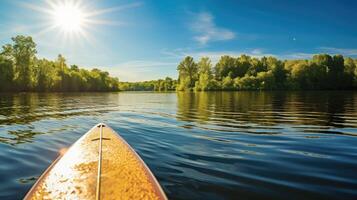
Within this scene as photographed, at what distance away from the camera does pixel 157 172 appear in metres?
5.96

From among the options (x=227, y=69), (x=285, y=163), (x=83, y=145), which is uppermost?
(x=227, y=69)

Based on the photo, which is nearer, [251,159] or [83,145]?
[83,145]

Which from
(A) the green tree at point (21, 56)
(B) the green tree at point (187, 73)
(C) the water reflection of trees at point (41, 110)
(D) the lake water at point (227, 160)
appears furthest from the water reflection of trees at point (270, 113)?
(B) the green tree at point (187, 73)

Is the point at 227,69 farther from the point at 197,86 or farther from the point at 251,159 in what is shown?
the point at 251,159

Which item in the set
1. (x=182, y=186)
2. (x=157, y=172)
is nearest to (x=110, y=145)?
(x=157, y=172)

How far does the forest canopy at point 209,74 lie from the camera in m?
75.2

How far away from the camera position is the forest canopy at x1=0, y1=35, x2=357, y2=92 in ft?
247

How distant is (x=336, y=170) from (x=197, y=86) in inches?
4526

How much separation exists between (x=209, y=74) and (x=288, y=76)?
3673 cm

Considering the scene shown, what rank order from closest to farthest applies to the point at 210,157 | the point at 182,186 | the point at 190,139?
the point at 182,186, the point at 210,157, the point at 190,139

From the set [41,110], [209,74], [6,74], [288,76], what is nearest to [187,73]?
[209,74]

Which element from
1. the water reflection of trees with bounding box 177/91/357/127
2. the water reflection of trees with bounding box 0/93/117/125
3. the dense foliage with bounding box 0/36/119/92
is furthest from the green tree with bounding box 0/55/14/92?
the water reflection of trees with bounding box 177/91/357/127

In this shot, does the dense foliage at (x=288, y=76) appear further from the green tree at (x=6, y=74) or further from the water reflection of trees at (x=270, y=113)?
the water reflection of trees at (x=270, y=113)

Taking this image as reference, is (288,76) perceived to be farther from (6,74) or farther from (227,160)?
(227,160)
